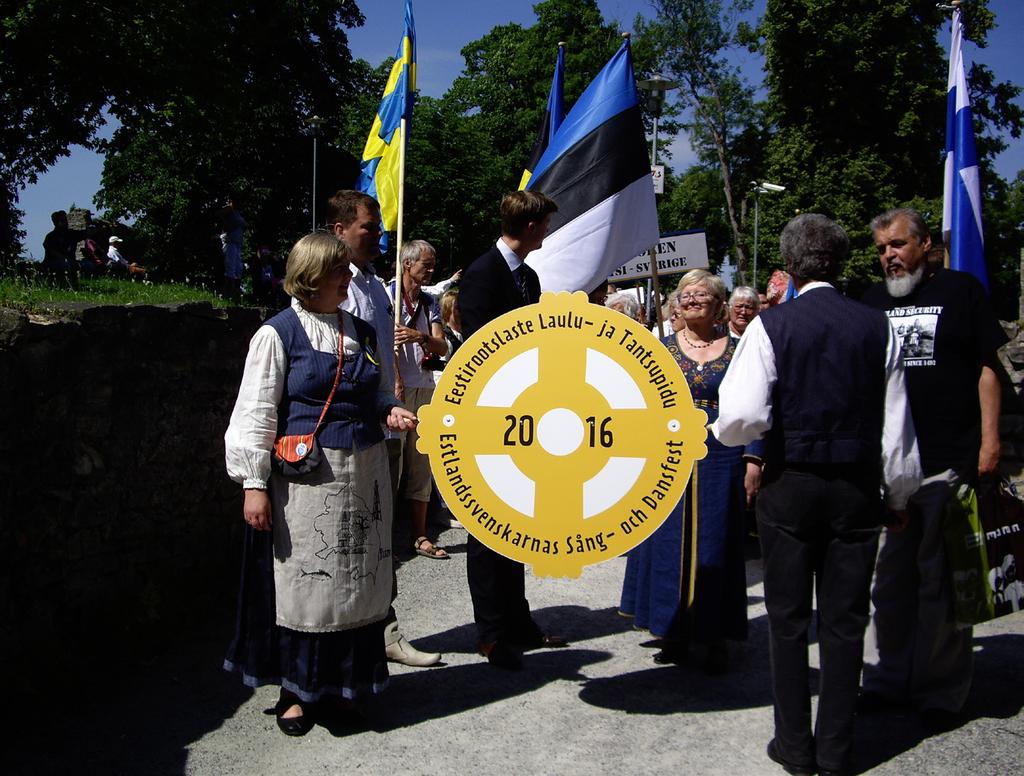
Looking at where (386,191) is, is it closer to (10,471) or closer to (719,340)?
(719,340)

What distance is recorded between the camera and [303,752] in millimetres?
3650

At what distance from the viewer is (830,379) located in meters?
3.32

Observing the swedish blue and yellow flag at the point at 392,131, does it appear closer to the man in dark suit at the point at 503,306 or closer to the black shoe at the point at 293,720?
the man in dark suit at the point at 503,306

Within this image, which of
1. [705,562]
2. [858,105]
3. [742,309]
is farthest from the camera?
[858,105]

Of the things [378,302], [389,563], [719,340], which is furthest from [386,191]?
[389,563]

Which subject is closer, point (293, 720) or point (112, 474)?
point (293, 720)

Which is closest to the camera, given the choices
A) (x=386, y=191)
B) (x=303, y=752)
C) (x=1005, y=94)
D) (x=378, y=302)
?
(x=303, y=752)

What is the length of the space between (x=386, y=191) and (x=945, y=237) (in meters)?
3.33

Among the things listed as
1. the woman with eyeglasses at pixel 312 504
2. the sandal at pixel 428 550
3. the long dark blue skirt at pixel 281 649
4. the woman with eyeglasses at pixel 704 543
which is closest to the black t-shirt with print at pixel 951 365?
the woman with eyeglasses at pixel 704 543

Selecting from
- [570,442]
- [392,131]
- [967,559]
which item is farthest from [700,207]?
[570,442]

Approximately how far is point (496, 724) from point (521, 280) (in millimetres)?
1973

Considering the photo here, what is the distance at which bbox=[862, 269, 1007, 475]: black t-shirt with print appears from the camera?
13.0 ft

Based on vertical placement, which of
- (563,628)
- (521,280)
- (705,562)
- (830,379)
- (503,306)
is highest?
(521,280)

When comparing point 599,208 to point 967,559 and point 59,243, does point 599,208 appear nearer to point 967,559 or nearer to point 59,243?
point 967,559
